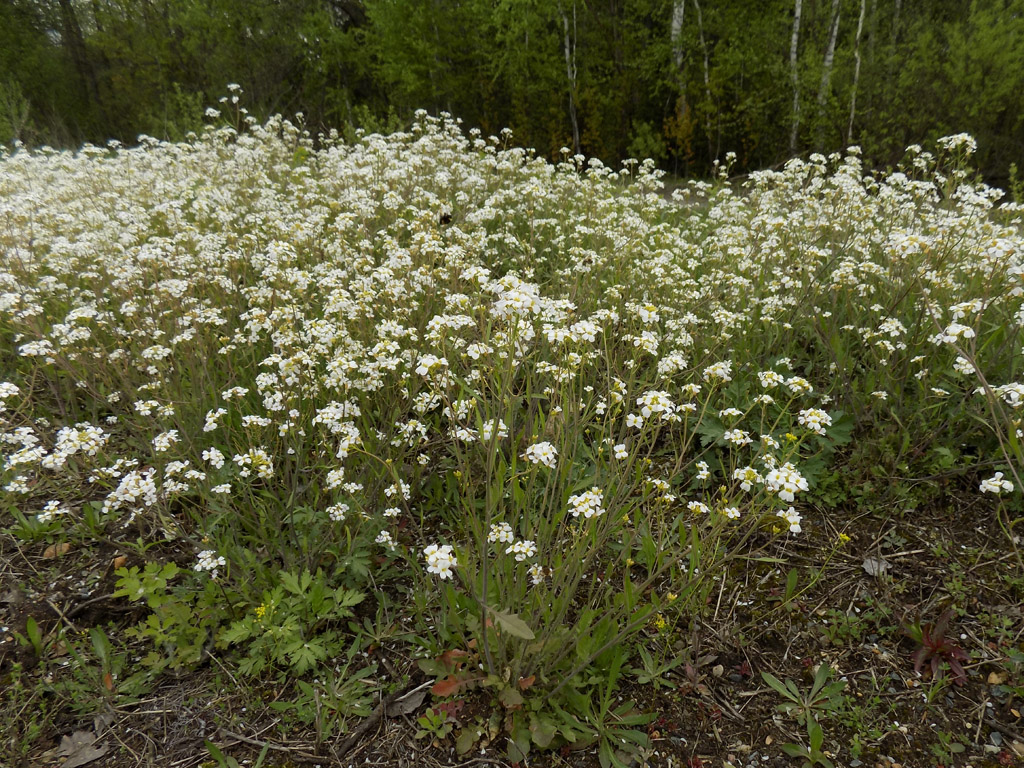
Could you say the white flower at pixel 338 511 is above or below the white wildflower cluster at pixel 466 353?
below

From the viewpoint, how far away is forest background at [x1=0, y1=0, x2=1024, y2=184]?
11.3m

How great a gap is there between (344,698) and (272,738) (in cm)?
29

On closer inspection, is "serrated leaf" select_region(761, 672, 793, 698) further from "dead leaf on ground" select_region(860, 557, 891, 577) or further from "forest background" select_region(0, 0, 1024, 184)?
"forest background" select_region(0, 0, 1024, 184)

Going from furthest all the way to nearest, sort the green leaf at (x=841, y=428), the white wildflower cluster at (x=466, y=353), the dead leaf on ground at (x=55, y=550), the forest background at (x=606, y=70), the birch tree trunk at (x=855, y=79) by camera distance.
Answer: the birch tree trunk at (x=855, y=79), the forest background at (x=606, y=70), the green leaf at (x=841, y=428), the dead leaf on ground at (x=55, y=550), the white wildflower cluster at (x=466, y=353)

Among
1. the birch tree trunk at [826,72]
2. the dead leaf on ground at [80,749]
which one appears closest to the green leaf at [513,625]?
the dead leaf on ground at [80,749]

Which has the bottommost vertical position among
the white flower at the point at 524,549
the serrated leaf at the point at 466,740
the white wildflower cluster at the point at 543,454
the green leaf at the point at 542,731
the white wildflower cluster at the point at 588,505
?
the serrated leaf at the point at 466,740

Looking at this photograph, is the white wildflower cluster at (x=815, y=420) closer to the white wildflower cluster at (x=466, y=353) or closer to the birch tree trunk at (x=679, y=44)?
the white wildflower cluster at (x=466, y=353)

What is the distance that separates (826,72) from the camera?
12.1m

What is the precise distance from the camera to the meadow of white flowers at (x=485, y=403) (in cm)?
228

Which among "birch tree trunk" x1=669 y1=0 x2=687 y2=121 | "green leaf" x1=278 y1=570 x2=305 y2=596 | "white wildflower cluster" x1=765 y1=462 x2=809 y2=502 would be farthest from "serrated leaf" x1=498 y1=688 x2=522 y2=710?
"birch tree trunk" x1=669 y1=0 x2=687 y2=121

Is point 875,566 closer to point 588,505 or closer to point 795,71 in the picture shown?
point 588,505

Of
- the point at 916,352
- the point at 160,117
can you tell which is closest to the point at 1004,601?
the point at 916,352

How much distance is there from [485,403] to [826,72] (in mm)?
13709

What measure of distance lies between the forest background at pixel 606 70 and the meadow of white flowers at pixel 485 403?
→ 7.52 m
